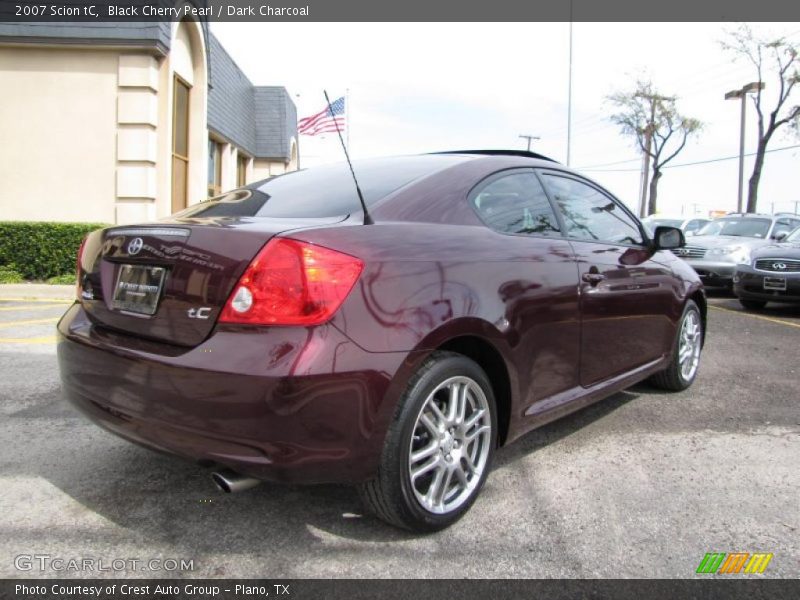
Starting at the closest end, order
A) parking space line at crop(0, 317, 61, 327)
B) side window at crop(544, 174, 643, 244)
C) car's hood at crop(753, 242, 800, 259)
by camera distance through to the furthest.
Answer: side window at crop(544, 174, 643, 244), parking space line at crop(0, 317, 61, 327), car's hood at crop(753, 242, 800, 259)

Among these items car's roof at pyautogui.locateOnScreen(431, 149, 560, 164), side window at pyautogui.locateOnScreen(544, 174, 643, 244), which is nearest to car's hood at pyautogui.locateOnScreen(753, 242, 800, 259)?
side window at pyautogui.locateOnScreen(544, 174, 643, 244)

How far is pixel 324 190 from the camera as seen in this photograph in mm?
2896

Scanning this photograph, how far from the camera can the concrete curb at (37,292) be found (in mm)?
9384

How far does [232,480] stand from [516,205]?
A: 1867 millimetres

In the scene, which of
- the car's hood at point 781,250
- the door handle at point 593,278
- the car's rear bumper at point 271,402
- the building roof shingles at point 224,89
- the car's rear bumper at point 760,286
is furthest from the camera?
the building roof shingles at point 224,89

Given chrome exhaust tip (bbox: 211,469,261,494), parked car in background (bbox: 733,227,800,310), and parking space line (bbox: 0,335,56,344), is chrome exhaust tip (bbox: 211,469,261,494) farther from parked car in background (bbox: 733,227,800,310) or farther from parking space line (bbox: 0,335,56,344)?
parked car in background (bbox: 733,227,800,310)

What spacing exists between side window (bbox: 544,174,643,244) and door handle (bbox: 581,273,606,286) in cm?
24

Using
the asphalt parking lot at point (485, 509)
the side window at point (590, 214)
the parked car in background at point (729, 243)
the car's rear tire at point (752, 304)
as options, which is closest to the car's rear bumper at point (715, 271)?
the parked car in background at point (729, 243)

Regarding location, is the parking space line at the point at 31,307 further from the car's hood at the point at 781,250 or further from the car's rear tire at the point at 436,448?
the car's hood at the point at 781,250

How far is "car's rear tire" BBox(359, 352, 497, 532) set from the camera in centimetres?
224

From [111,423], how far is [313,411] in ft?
2.89

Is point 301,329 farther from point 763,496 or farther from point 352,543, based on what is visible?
point 763,496

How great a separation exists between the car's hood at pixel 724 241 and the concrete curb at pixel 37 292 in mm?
11032

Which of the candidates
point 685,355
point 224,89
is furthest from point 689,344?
point 224,89
